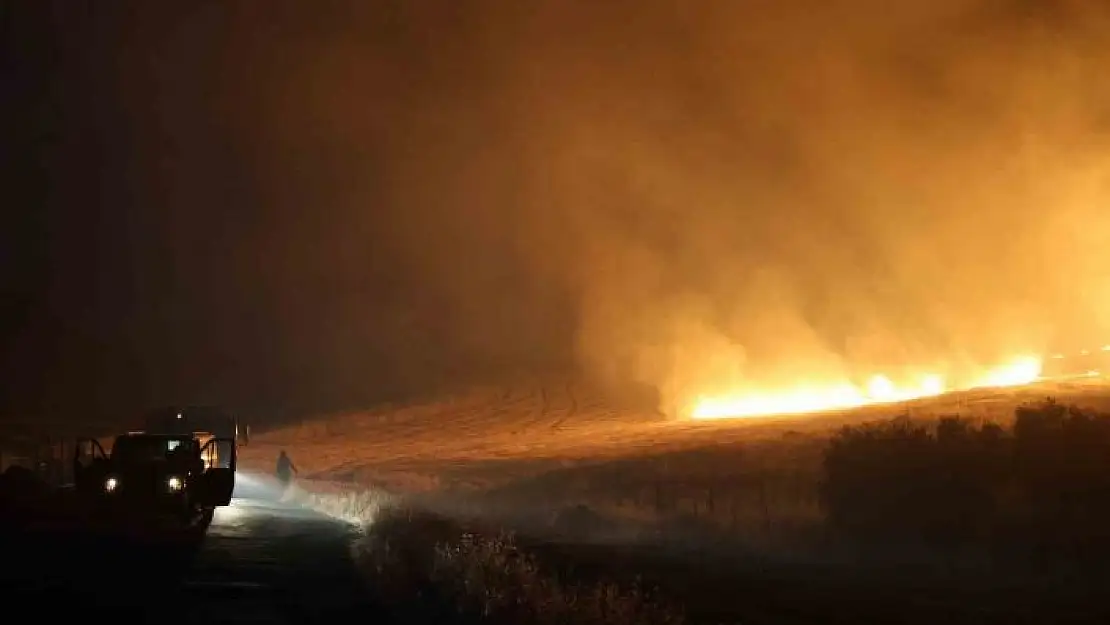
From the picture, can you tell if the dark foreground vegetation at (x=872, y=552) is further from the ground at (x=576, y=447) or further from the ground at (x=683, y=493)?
the ground at (x=576, y=447)

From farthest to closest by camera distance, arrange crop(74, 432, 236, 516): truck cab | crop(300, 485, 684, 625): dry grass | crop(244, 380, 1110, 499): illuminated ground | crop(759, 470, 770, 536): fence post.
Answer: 1. crop(244, 380, 1110, 499): illuminated ground
2. crop(759, 470, 770, 536): fence post
3. crop(74, 432, 236, 516): truck cab
4. crop(300, 485, 684, 625): dry grass

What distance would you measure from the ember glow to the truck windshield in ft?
198

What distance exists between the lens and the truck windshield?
38969mm

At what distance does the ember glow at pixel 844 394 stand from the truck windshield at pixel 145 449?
6042 centimetres

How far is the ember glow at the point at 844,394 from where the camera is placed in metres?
94.8

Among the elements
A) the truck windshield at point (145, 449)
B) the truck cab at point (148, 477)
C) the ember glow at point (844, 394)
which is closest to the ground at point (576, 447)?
the ember glow at point (844, 394)

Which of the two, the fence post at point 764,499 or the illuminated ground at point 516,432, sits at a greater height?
the illuminated ground at point 516,432

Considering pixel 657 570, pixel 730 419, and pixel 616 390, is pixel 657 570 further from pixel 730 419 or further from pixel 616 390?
pixel 616 390

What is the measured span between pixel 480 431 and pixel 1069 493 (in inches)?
3201

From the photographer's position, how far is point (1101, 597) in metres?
27.5

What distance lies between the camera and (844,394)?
336 feet

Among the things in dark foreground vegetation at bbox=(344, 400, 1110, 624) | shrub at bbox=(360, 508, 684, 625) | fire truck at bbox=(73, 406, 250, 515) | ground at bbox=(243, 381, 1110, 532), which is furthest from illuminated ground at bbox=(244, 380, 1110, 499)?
shrub at bbox=(360, 508, 684, 625)

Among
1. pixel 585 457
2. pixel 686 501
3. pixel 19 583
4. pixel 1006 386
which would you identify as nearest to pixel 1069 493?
pixel 686 501

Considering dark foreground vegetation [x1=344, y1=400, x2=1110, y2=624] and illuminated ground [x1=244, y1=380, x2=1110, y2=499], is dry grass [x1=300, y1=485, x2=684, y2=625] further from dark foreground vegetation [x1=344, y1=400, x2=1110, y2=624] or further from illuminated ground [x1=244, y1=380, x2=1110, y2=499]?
illuminated ground [x1=244, y1=380, x2=1110, y2=499]
